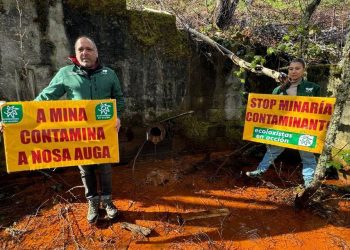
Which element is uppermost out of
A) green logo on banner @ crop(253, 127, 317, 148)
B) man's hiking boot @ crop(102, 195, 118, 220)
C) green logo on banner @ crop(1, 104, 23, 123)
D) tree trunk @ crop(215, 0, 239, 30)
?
tree trunk @ crop(215, 0, 239, 30)

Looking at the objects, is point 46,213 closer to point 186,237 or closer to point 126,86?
point 186,237

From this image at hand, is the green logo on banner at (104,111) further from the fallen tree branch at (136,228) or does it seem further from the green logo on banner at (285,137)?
the green logo on banner at (285,137)

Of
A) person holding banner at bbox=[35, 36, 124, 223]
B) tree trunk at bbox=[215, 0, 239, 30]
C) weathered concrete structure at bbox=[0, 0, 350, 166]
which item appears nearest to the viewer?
person holding banner at bbox=[35, 36, 124, 223]

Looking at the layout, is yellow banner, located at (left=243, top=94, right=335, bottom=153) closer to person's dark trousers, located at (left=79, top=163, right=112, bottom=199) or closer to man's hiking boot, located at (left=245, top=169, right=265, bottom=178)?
man's hiking boot, located at (left=245, top=169, right=265, bottom=178)

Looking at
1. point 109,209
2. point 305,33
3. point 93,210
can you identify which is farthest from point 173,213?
point 305,33

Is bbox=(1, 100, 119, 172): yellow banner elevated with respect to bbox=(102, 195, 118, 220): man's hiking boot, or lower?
elevated

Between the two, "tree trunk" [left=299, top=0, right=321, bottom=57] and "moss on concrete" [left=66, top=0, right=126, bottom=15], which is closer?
"moss on concrete" [left=66, top=0, right=126, bottom=15]

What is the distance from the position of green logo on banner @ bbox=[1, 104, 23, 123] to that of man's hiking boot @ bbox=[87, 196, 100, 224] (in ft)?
4.02

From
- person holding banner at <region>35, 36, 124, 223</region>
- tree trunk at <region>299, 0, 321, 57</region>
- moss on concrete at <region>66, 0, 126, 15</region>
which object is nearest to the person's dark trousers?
person holding banner at <region>35, 36, 124, 223</region>

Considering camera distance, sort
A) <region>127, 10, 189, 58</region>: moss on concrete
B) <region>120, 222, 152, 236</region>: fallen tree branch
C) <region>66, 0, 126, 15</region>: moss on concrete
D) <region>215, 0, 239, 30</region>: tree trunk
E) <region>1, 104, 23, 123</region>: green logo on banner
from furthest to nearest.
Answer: <region>215, 0, 239, 30</region>: tree trunk
<region>127, 10, 189, 58</region>: moss on concrete
<region>66, 0, 126, 15</region>: moss on concrete
<region>120, 222, 152, 236</region>: fallen tree branch
<region>1, 104, 23, 123</region>: green logo on banner

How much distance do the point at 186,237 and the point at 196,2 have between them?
9547 mm

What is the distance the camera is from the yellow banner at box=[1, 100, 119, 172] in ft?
9.75

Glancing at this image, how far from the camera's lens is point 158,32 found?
→ 4969 mm

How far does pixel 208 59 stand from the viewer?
17.7ft
